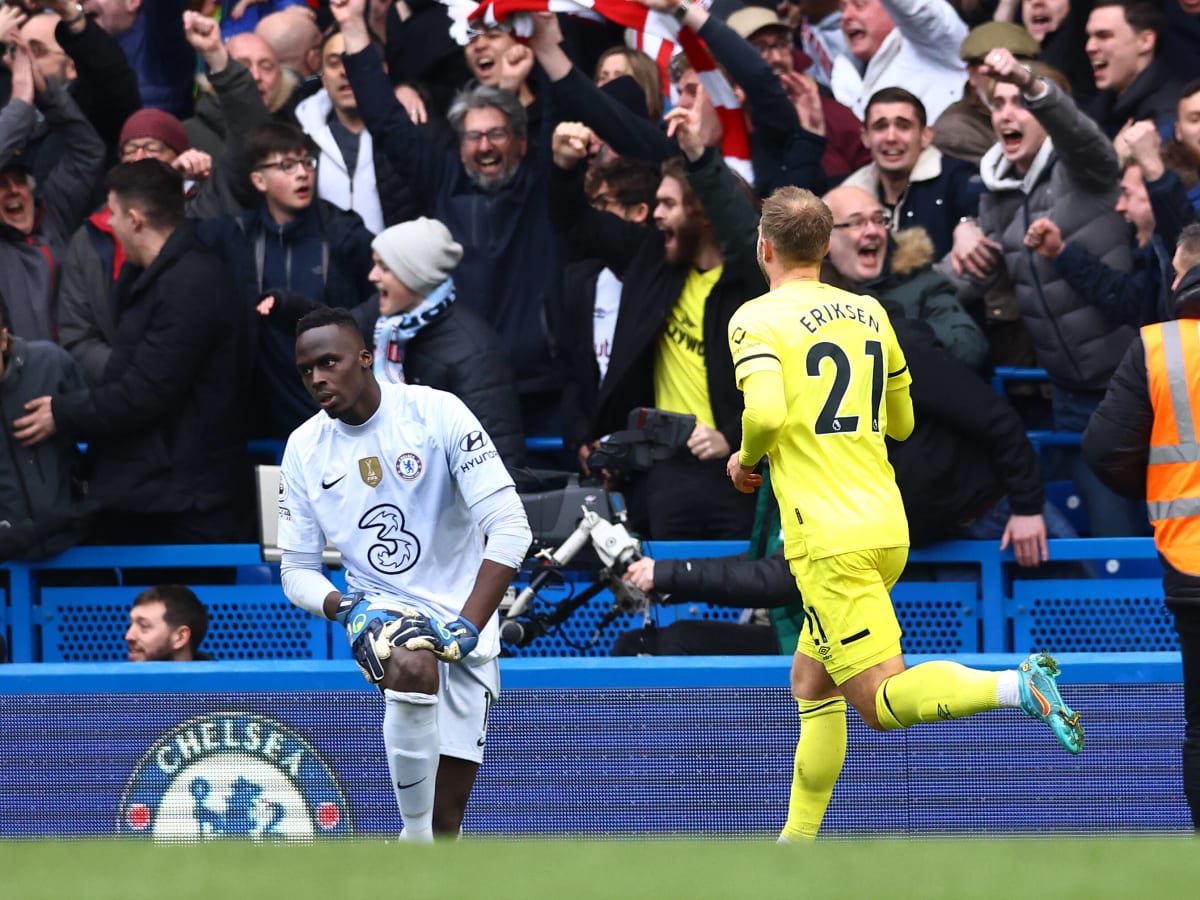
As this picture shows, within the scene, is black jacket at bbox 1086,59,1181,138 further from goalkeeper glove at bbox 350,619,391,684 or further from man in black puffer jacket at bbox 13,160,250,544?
goalkeeper glove at bbox 350,619,391,684

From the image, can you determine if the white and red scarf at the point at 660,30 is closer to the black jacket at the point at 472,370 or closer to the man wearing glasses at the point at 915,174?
the man wearing glasses at the point at 915,174

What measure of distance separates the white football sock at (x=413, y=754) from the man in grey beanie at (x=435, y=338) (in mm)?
2036

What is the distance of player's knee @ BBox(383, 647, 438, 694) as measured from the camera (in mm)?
5875

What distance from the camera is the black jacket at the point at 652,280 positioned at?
7.55 meters

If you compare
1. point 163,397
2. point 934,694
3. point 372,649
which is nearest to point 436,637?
point 372,649

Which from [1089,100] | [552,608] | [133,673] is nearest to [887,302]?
[552,608]

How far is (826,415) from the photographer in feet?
19.0

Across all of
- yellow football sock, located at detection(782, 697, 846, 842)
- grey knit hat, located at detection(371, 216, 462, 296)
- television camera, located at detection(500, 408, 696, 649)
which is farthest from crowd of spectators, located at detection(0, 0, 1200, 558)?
yellow football sock, located at detection(782, 697, 846, 842)

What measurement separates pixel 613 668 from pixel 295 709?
108cm

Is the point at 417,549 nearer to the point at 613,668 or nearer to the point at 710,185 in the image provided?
the point at 613,668

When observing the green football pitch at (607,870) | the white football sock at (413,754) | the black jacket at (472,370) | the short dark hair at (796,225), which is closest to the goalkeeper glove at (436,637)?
the white football sock at (413,754)

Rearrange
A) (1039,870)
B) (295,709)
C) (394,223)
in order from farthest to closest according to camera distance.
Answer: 1. (394,223)
2. (295,709)
3. (1039,870)

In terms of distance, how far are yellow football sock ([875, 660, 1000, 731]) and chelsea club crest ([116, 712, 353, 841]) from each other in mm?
2063

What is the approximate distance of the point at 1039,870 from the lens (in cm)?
373
